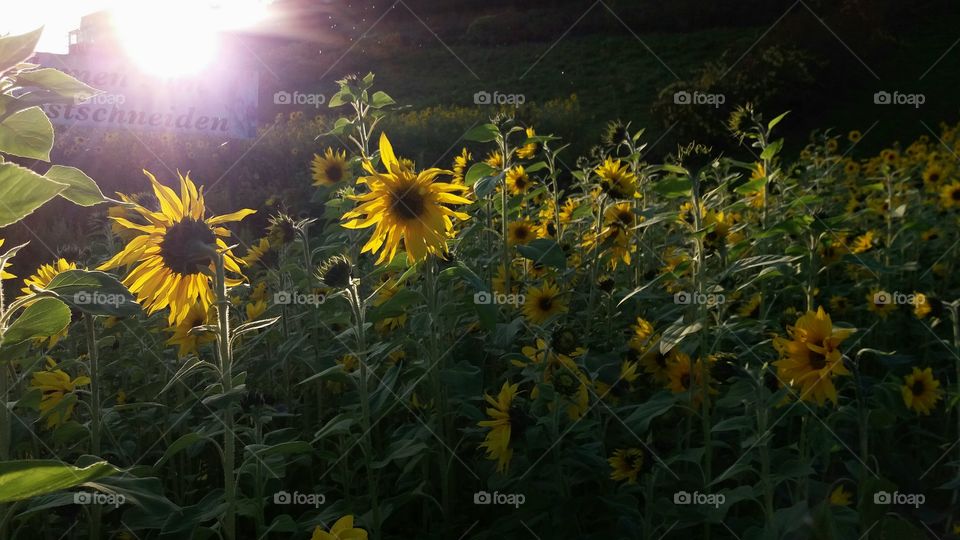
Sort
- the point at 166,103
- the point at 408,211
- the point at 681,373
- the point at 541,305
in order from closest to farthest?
the point at 408,211, the point at 681,373, the point at 541,305, the point at 166,103

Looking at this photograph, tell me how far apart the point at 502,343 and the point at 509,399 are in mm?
191

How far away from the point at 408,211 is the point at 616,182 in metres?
1.53

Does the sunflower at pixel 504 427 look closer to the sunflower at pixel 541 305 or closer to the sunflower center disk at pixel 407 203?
the sunflower center disk at pixel 407 203

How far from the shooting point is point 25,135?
1.07 meters

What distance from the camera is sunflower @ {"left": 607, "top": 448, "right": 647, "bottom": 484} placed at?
2488 millimetres

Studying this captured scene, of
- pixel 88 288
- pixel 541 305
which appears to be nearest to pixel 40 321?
pixel 88 288

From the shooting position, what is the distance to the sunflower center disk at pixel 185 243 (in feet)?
5.72

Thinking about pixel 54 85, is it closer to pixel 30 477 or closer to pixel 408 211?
pixel 30 477

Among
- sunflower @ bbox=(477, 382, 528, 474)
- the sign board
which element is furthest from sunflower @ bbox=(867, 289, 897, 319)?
the sign board

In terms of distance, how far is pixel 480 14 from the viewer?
3238 centimetres

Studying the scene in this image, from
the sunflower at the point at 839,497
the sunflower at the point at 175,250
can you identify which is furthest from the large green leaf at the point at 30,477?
the sunflower at the point at 839,497

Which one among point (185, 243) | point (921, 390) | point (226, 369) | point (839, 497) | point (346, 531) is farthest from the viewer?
point (921, 390)

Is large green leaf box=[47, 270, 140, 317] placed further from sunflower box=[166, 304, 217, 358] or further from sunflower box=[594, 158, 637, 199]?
sunflower box=[594, 158, 637, 199]

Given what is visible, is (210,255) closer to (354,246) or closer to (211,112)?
(354,246)
